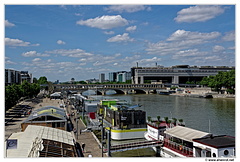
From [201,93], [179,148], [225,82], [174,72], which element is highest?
[174,72]

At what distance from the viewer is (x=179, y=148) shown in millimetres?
15727

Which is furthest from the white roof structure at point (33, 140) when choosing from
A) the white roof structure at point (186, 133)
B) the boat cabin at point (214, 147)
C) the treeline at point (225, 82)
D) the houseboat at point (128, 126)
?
the treeline at point (225, 82)

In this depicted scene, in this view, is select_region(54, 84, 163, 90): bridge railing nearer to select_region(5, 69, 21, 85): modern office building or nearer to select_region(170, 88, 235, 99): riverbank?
select_region(5, 69, 21, 85): modern office building

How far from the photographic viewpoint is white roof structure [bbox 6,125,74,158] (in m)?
11.6

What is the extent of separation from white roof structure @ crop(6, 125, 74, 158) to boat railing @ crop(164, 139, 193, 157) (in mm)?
7083

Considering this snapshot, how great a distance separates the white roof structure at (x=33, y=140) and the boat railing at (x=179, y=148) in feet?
23.2

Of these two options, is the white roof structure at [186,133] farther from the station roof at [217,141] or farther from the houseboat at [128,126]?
the houseboat at [128,126]

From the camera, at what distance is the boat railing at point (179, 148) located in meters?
14.9

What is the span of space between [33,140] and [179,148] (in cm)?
948

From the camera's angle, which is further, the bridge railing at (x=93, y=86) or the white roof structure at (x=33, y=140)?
the bridge railing at (x=93, y=86)

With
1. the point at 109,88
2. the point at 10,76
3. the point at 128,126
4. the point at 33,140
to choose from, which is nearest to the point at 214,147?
the point at 33,140

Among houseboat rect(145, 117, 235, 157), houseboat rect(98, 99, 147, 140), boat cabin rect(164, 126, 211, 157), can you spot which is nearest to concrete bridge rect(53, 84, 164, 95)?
houseboat rect(98, 99, 147, 140)

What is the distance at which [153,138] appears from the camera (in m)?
19.6

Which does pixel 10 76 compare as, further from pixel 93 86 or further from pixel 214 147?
pixel 214 147
